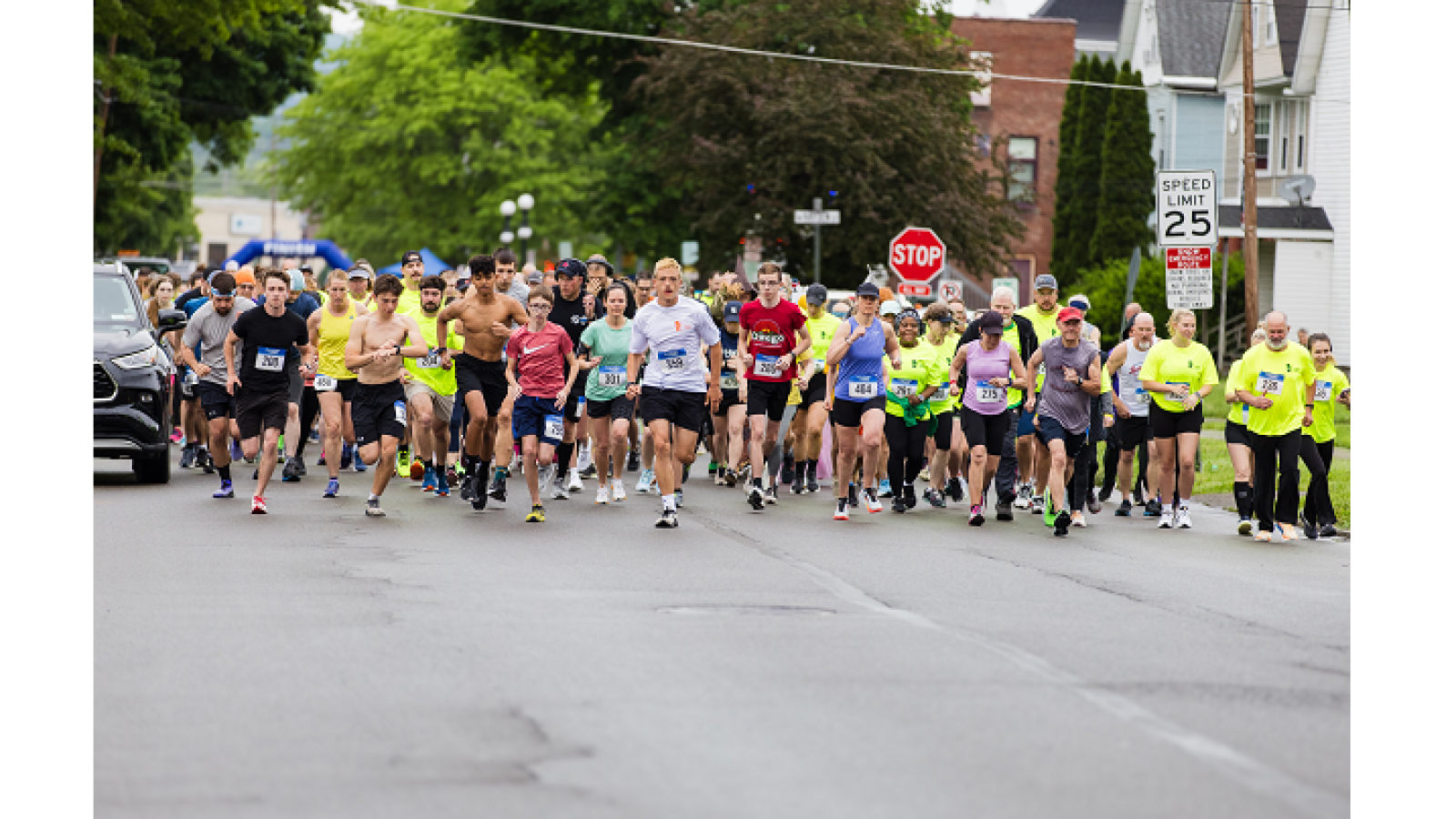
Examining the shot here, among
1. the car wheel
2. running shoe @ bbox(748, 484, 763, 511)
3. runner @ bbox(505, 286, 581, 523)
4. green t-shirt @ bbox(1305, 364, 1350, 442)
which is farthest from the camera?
the car wheel

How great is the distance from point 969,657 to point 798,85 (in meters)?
29.3

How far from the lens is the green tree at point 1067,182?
199ft

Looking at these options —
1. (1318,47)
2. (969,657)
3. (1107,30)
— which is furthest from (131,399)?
(1107,30)

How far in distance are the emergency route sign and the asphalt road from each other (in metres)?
5.72

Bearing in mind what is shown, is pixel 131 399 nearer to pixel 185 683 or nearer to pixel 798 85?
pixel 185 683

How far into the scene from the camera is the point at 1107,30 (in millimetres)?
94812

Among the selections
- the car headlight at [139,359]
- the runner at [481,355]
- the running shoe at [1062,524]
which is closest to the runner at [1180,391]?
the running shoe at [1062,524]

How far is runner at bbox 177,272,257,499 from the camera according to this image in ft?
58.1

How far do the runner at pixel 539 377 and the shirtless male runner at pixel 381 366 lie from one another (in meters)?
0.88

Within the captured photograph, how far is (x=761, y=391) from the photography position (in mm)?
16969

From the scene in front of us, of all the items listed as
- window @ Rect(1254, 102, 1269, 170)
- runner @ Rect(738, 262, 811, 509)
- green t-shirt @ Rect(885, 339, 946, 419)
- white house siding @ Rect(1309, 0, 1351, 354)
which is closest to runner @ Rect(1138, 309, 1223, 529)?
green t-shirt @ Rect(885, 339, 946, 419)

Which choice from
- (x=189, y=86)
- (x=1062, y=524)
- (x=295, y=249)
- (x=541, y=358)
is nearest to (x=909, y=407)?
(x=1062, y=524)

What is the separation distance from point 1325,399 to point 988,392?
2.62m

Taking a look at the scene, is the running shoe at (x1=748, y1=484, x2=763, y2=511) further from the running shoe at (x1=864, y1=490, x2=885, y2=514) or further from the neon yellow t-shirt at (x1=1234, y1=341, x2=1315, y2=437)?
the neon yellow t-shirt at (x1=1234, y1=341, x2=1315, y2=437)
